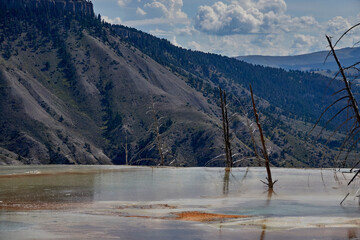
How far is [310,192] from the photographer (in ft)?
58.6

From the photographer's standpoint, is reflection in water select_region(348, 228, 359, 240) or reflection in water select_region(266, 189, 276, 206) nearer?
reflection in water select_region(348, 228, 359, 240)

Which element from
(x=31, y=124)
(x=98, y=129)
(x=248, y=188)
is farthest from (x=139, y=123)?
(x=248, y=188)

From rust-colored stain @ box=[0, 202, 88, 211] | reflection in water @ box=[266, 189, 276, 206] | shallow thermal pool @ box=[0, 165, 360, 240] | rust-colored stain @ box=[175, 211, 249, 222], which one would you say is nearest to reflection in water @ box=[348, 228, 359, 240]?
shallow thermal pool @ box=[0, 165, 360, 240]

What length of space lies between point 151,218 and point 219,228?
205 cm

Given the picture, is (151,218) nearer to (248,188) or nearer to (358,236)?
(358,236)

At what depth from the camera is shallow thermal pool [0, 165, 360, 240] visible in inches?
442

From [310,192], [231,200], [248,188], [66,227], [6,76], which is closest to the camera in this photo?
[66,227]

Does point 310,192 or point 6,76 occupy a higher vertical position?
point 6,76

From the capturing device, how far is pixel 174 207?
1479cm

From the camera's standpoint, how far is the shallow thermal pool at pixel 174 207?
1122cm

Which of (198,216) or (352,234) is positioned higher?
(352,234)

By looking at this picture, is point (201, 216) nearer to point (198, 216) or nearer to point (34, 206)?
point (198, 216)

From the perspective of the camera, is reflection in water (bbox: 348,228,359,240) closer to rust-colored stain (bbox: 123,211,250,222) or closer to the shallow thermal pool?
the shallow thermal pool

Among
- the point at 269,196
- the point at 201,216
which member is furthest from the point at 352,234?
the point at 269,196
